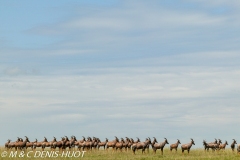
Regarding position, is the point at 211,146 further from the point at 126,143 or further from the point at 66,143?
the point at 66,143

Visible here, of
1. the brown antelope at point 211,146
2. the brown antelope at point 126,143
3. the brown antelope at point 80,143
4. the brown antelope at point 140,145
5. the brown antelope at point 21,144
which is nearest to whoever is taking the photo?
the brown antelope at point 140,145

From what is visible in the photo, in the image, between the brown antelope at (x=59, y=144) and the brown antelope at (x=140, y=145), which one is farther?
the brown antelope at (x=59, y=144)

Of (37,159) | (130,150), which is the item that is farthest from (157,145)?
(37,159)

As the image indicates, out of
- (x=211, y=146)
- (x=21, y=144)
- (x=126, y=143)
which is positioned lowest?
(x=211, y=146)

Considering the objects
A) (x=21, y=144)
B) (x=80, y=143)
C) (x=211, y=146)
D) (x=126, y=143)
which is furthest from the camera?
(x=21, y=144)

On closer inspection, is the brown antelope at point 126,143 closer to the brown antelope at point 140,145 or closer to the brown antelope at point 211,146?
the brown antelope at point 140,145

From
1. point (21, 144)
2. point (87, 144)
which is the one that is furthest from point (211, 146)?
point (21, 144)

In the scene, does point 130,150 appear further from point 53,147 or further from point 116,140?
point 53,147

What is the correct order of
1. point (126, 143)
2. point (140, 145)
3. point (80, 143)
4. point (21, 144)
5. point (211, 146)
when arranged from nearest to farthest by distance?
point (140, 145) → point (211, 146) → point (126, 143) → point (80, 143) → point (21, 144)

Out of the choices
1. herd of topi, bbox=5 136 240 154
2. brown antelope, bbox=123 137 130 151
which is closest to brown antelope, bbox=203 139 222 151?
herd of topi, bbox=5 136 240 154

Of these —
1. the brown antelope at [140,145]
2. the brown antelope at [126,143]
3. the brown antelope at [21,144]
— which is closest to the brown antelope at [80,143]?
the brown antelope at [126,143]

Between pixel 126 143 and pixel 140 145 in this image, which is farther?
pixel 126 143

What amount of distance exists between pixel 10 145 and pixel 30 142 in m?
2.44

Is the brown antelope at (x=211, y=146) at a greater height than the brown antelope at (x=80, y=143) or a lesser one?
lesser
